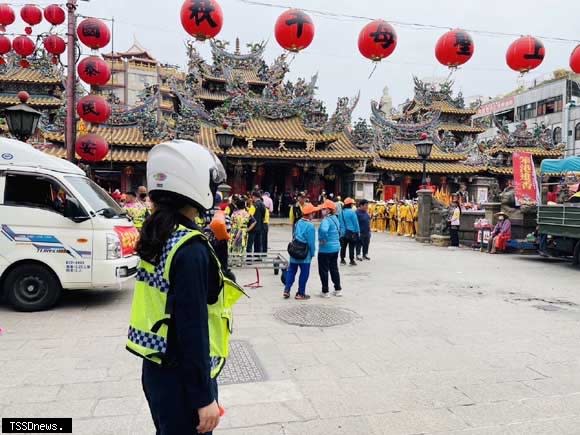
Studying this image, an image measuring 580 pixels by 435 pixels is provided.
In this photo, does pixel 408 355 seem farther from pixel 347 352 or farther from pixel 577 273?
pixel 577 273

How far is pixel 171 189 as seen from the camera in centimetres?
179

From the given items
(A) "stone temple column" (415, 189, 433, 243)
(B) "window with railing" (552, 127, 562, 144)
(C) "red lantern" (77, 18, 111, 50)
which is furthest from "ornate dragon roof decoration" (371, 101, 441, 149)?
(C) "red lantern" (77, 18, 111, 50)

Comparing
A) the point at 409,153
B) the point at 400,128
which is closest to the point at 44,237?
the point at 409,153

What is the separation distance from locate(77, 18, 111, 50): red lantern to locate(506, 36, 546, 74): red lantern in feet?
31.6

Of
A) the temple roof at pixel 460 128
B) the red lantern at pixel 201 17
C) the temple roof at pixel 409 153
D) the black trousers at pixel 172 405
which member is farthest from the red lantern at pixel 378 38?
the temple roof at pixel 460 128

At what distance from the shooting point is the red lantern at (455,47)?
9430 millimetres

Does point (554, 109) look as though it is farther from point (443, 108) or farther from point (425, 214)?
point (425, 214)

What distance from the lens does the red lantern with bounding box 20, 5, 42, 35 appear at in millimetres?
13453

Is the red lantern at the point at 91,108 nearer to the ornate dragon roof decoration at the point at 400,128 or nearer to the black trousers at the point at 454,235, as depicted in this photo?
the black trousers at the point at 454,235

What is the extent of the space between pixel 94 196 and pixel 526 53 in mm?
9376

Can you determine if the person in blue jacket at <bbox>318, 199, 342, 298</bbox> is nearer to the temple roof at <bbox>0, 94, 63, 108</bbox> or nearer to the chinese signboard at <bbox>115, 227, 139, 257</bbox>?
the chinese signboard at <bbox>115, 227, 139, 257</bbox>

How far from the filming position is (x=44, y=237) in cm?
586

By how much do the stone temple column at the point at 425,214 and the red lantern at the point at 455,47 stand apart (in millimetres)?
7073

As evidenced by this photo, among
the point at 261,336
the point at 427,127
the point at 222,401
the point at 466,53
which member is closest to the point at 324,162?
the point at 427,127
